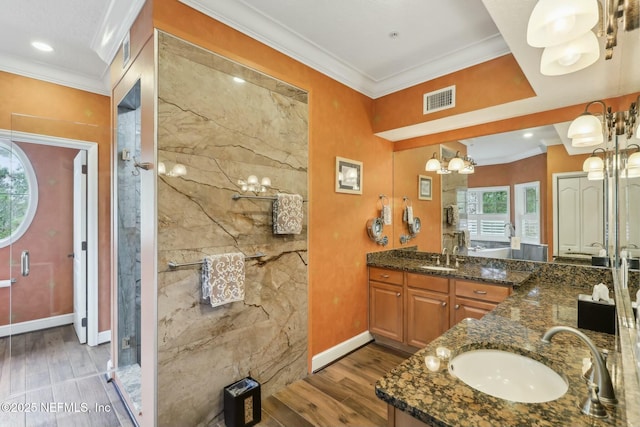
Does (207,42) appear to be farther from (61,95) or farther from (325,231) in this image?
(61,95)

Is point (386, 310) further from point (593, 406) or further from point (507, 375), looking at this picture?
point (593, 406)

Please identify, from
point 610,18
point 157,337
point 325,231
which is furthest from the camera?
point 325,231

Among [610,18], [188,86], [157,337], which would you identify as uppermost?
[188,86]

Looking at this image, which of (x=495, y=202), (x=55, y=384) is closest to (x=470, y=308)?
(x=495, y=202)

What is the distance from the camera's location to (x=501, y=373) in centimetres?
117

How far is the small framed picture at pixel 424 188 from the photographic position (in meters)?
3.39

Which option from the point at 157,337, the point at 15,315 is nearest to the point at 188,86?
the point at 157,337

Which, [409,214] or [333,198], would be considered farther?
[409,214]

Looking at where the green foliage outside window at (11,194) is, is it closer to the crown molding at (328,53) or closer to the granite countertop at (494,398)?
the crown molding at (328,53)

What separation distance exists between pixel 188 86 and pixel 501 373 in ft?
7.23

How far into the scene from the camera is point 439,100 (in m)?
2.70

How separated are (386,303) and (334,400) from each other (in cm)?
116

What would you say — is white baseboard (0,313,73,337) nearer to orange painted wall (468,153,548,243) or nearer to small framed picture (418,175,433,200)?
small framed picture (418,175,433,200)

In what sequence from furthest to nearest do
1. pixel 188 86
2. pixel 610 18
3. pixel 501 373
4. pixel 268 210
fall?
pixel 268 210 → pixel 188 86 → pixel 501 373 → pixel 610 18
